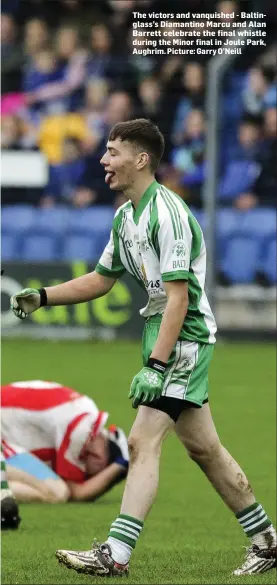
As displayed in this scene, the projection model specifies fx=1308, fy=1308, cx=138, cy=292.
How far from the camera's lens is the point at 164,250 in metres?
5.12

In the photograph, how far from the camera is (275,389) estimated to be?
12.4 m

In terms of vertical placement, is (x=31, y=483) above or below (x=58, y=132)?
below

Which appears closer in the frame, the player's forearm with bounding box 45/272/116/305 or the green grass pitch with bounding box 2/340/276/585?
the green grass pitch with bounding box 2/340/276/585

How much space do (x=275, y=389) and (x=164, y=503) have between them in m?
5.01

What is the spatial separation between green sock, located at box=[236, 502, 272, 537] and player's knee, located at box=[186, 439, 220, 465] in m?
0.32

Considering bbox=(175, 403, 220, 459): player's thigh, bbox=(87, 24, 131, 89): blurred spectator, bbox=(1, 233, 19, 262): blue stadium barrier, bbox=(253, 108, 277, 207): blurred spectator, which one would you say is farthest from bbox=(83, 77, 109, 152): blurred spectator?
bbox=(175, 403, 220, 459): player's thigh

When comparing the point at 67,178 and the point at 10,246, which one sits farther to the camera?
the point at 67,178

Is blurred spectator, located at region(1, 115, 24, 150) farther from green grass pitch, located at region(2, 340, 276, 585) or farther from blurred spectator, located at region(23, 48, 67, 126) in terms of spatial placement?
green grass pitch, located at region(2, 340, 276, 585)

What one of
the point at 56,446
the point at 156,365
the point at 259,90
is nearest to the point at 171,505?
the point at 56,446

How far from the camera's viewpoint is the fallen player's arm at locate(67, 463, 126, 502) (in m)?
7.40

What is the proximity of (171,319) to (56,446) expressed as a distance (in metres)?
2.57

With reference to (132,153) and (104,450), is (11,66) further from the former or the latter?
(132,153)

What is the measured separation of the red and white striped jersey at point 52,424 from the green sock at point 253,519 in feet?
6.26

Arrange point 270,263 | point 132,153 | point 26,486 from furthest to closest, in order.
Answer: point 270,263 → point 26,486 → point 132,153
